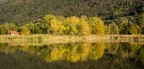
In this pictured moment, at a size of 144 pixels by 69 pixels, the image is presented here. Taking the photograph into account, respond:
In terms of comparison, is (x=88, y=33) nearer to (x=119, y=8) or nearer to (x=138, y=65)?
(x=138, y=65)

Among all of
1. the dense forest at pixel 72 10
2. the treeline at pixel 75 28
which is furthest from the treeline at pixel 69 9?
the treeline at pixel 75 28

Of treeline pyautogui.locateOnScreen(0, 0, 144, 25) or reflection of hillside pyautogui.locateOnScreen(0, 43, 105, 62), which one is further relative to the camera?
treeline pyautogui.locateOnScreen(0, 0, 144, 25)

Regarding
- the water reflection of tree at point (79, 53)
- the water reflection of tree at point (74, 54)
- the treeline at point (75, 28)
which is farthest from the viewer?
the treeline at point (75, 28)

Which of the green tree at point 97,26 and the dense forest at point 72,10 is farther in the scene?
the dense forest at point 72,10

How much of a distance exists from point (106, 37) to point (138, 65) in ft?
174

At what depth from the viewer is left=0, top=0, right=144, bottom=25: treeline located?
165 m

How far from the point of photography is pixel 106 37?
8450cm

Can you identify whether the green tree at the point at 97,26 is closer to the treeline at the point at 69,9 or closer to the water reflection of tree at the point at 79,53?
the water reflection of tree at the point at 79,53

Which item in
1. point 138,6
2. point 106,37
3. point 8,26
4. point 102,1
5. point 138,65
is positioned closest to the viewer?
point 138,65

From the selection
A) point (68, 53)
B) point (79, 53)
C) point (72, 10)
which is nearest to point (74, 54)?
point (68, 53)

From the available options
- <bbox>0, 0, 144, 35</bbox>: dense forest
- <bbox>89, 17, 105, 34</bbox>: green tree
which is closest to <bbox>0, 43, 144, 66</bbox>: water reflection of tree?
<bbox>89, 17, 105, 34</bbox>: green tree

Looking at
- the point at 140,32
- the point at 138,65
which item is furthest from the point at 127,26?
the point at 138,65

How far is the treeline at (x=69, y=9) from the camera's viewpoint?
16514cm

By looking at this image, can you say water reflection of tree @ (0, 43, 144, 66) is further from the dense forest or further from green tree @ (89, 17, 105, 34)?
the dense forest
